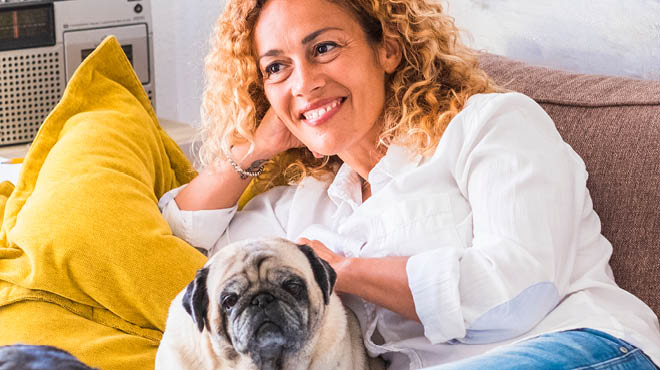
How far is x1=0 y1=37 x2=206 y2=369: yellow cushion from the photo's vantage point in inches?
53.3

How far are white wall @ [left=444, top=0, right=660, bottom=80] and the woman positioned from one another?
0.97 ft

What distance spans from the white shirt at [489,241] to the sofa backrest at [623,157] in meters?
0.03

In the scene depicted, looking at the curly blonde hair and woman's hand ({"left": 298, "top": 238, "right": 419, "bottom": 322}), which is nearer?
woman's hand ({"left": 298, "top": 238, "right": 419, "bottom": 322})

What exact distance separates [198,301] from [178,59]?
1.89 metres

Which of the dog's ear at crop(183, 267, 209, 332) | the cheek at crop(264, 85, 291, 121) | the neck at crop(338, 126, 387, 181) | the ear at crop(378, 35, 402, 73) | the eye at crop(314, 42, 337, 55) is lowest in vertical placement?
the dog's ear at crop(183, 267, 209, 332)

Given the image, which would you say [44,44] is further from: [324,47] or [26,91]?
[324,47]

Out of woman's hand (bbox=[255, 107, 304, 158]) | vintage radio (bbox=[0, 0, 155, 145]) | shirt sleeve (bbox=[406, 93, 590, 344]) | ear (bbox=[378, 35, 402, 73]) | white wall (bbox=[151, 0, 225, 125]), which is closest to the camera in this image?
shirt sleeve (bbox=[406, 93, 590, 344])

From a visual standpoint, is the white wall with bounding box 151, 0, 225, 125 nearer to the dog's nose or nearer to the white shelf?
the white shelf

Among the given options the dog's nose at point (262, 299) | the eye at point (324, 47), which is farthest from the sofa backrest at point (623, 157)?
the dog's nose at point (262, 299)

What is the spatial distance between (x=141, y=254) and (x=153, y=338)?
5.5 inches

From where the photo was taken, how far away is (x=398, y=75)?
1.47 m

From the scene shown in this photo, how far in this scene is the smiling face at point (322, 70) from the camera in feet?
4.50

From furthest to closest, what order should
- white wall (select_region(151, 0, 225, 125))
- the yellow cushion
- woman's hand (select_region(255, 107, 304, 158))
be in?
white wall (select_region(151, 0, 225, 125)) → woman's hand (select_region(255, 107, 304, 158)) → the yellow cushion

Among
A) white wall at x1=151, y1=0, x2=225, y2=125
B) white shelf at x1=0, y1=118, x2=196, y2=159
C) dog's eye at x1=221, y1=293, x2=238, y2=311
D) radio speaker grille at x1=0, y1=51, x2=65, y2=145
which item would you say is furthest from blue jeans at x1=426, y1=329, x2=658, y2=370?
white wall at x1=151, y1=0, x2=225, y2=125
